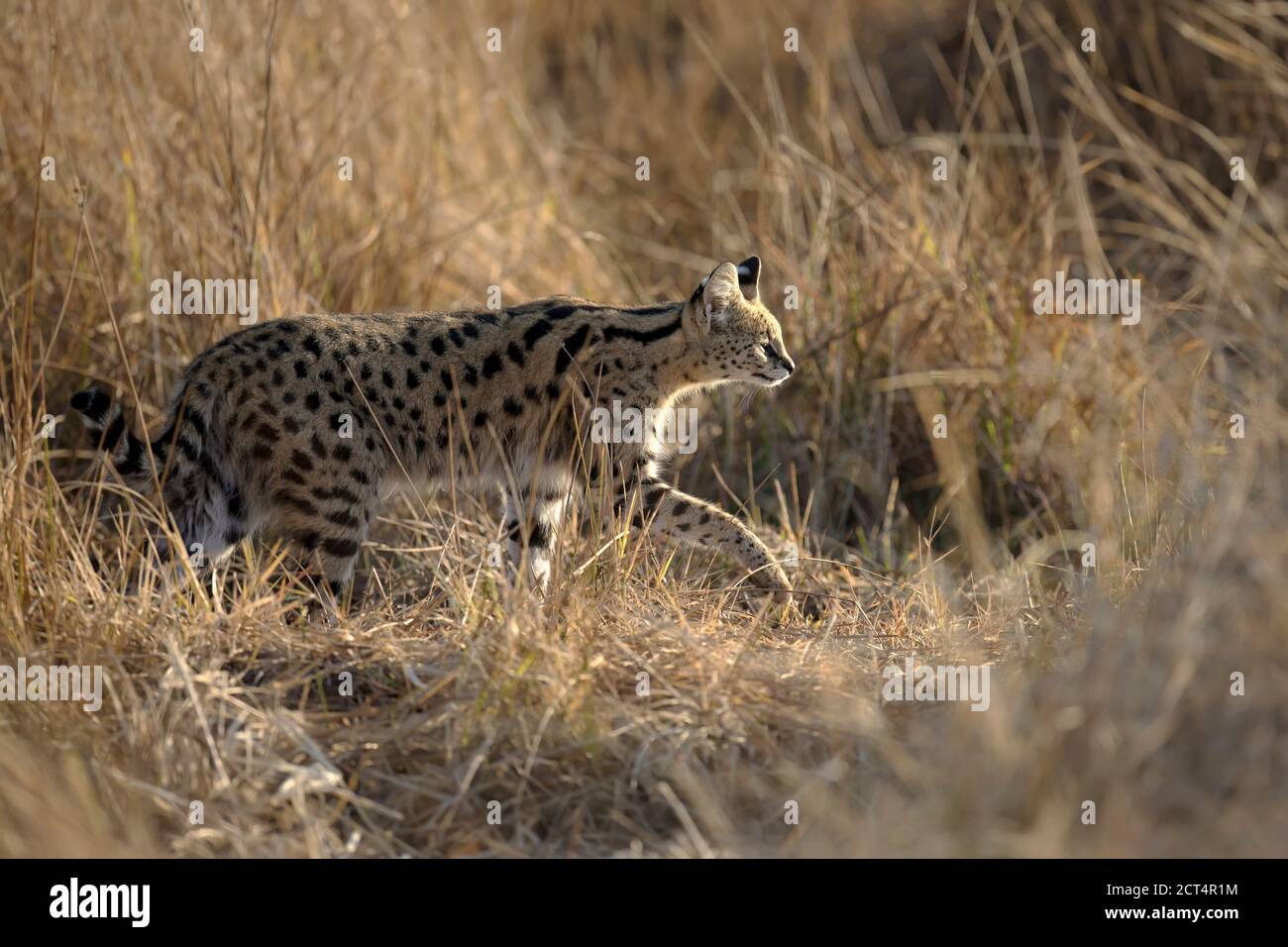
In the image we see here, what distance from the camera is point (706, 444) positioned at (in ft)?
23.7

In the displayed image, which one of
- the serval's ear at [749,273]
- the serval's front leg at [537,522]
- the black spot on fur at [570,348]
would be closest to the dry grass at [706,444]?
the serval's front leg at [537,522]

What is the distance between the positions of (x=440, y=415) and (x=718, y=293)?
123 cm

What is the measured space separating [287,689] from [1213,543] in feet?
8.58

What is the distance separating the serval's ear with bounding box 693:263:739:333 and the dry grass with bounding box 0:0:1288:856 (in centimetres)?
95

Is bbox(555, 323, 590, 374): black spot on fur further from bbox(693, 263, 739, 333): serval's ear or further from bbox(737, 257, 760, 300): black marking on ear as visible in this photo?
bbox(737, 257, 760, 300): black marking on ear

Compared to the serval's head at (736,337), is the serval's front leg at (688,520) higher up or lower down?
lower down

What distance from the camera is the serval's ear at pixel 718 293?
595 centimetres

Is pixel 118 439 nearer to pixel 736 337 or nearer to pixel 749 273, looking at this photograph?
pixel 736 337

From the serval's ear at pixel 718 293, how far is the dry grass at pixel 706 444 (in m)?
0.95

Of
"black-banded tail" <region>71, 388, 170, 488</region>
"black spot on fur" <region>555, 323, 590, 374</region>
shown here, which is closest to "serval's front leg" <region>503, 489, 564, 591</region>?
"black spot on fur" <region>555, 323, 590, 374</region>

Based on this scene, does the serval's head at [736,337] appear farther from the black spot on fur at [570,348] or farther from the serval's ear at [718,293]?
the black spot on fur at [570,348]

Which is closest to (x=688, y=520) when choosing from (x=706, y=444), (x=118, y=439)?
(x=706, y=444)
